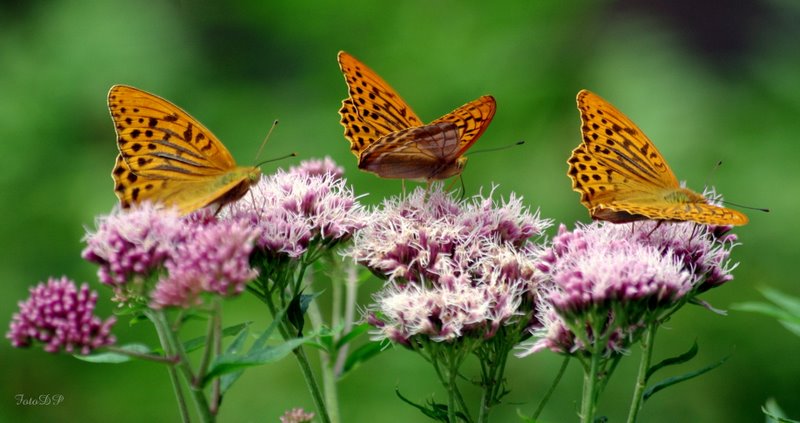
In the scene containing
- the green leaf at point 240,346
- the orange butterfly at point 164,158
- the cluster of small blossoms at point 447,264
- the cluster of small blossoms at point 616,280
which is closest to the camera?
the green leaf at point 240,346

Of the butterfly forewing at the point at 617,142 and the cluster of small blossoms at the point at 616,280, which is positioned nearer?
the cluster of small blossoms at the point at 616,280

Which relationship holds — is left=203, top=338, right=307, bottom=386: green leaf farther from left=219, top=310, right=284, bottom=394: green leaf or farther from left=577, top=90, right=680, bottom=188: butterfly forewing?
left=577, top=90, right=680, bottom=188: butterfly forewing

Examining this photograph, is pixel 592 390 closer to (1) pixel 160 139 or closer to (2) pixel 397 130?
(2) pixel 397 130

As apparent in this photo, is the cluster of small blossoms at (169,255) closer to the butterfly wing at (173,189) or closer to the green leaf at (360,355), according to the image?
the butterfly wing at (173,189)

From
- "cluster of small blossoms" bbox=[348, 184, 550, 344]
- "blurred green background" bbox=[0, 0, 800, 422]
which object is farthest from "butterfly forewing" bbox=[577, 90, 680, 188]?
"blurred green background" bbox=[0, 0, 800, 422]

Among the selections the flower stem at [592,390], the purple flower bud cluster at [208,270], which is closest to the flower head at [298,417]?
the purple flower bud cluster at [208,270]

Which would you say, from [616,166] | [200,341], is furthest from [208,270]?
[616,166]
